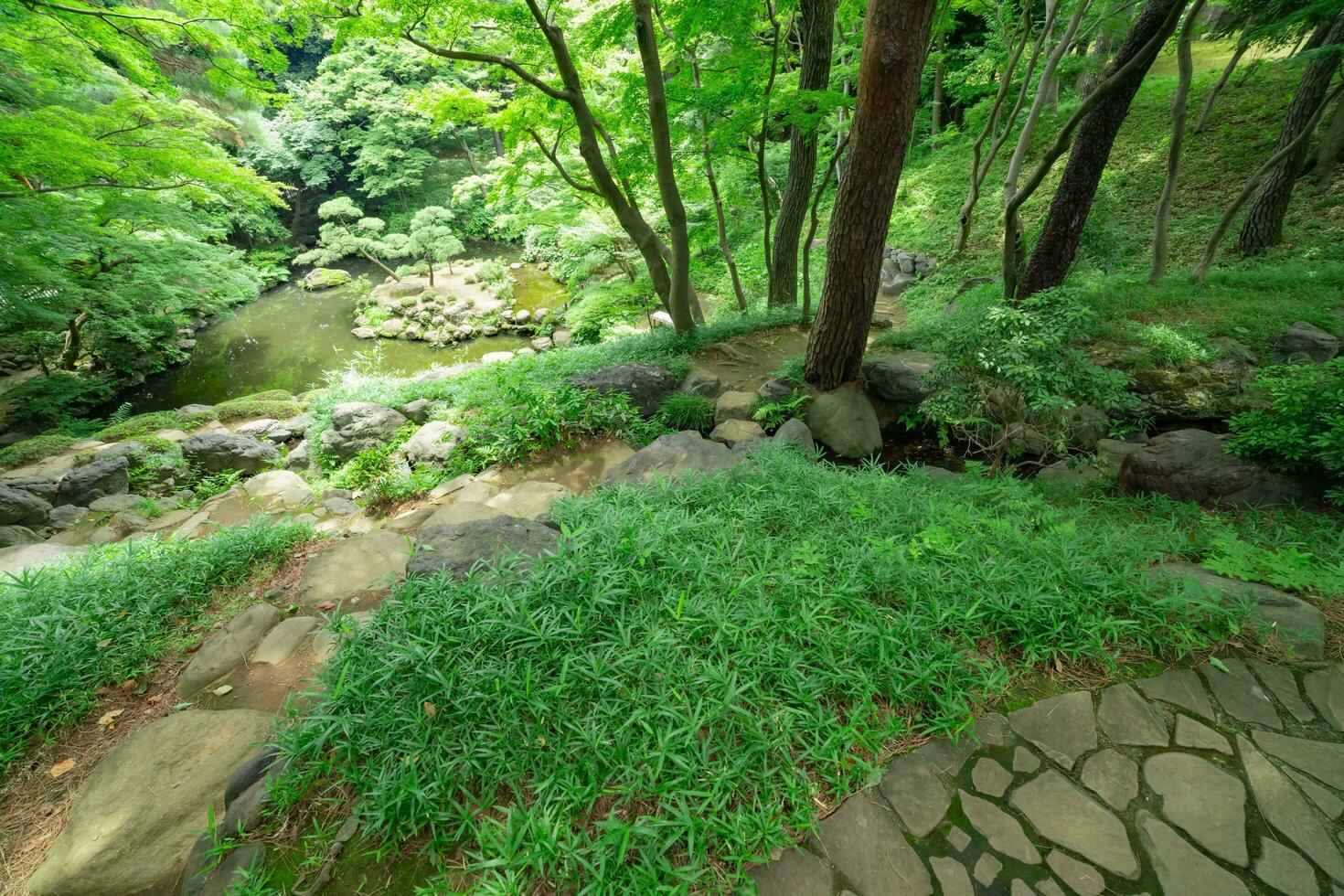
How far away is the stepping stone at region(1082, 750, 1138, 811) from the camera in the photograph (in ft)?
5.27

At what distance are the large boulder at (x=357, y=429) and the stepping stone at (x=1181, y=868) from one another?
653 cm

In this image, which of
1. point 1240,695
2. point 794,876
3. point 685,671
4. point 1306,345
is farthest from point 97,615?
point 1306,345

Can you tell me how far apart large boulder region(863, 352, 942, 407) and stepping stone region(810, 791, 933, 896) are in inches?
149

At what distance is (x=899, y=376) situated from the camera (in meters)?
4.72

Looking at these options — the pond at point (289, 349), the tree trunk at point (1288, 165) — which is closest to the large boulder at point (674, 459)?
the tree trunk at point (1288, 165)

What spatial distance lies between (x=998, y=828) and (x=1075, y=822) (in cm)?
24

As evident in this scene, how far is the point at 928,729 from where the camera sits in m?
1.75

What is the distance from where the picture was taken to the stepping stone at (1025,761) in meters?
1.68

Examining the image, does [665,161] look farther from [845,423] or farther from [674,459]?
[674,459]

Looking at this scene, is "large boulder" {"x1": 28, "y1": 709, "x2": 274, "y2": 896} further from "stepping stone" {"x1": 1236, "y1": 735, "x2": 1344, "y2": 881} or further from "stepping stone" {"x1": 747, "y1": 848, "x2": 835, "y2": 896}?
"stepping stone" {"x1": 1236, "y1": 735, "x2": 1344, "y2": 881}

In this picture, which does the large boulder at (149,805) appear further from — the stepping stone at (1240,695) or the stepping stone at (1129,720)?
the stepping stone at (1240,695)

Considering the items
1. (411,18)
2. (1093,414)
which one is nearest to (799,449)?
(1093,414)

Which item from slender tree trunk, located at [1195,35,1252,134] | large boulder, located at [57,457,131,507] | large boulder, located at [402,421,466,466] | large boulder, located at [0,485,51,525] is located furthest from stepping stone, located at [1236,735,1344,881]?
slender tree trunk, located at [1195,35,1252,134]

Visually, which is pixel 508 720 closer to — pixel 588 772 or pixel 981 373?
pixel 588 772
